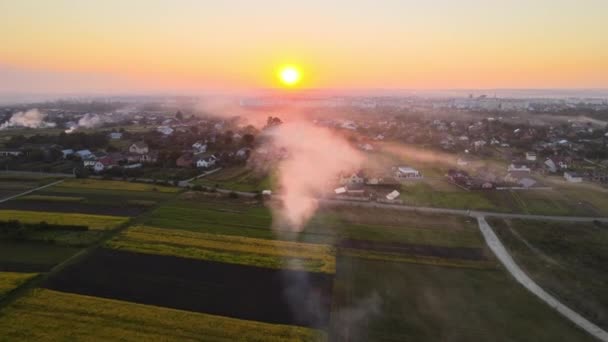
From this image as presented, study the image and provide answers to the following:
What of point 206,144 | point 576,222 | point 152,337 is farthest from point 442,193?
point 206,144

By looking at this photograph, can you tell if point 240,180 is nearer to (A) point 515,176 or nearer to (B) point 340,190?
(B) point 340,190

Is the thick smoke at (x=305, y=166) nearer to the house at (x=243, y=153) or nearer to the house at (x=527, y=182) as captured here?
the house at (x=243, y=153)

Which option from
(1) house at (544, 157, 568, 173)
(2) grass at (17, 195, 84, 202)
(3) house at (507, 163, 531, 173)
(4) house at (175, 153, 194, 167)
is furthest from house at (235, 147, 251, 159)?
(1) house at (544, 157, 568, 173)

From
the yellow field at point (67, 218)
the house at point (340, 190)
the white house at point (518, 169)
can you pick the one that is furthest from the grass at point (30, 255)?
the white house at point (518, 169)

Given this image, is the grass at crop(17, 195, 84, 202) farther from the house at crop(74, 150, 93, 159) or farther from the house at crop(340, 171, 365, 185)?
the house at crop(340, 171, 365, 185)

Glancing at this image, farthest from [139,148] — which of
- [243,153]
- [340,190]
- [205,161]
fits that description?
[340,190]
